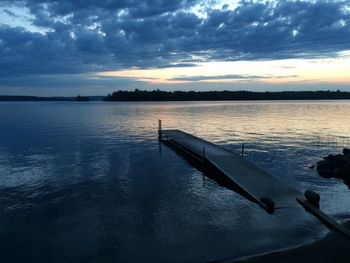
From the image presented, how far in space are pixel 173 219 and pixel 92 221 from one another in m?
4.32

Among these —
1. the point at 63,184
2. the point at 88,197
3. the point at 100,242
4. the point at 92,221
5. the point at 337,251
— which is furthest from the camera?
the point at 63,184

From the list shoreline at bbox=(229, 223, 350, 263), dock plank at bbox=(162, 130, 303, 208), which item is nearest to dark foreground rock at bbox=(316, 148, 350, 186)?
dock plank at bbox=(162, 130, 303, 208)

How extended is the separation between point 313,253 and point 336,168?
17.8m

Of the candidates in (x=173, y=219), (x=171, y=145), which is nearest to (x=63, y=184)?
(x=173, y=219)

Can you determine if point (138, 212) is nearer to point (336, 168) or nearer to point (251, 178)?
point (251, 178)

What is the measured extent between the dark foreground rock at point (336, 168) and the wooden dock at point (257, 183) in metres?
6.58

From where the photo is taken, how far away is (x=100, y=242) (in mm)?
15719

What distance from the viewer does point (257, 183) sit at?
75.8 ft

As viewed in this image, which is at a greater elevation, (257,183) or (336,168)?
(257,183)

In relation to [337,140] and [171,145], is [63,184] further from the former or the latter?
[337,140]

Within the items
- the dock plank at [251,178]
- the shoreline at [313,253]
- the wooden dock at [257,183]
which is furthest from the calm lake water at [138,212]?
the dock plank at [251,178]

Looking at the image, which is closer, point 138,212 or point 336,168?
point 138,212

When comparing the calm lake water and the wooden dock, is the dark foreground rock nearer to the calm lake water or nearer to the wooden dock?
the calm lake water

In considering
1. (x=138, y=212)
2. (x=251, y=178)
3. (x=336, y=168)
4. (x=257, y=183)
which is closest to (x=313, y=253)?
(x=257, y=183)
